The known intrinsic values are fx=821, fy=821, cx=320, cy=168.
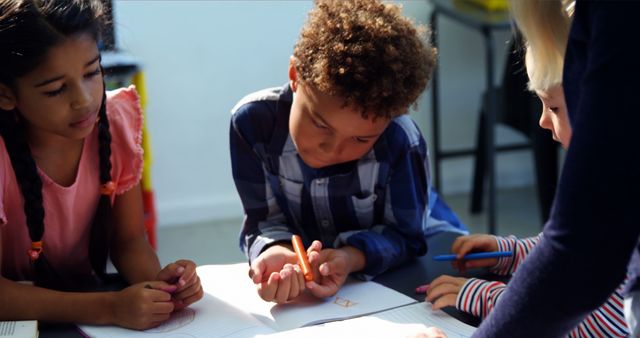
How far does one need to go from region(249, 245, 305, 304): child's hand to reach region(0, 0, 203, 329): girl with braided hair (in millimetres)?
94

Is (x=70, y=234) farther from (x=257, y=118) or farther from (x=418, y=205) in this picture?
(x=418, y=205)

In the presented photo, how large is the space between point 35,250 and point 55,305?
167 millimetres

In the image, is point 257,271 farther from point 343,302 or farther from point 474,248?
point 474,248

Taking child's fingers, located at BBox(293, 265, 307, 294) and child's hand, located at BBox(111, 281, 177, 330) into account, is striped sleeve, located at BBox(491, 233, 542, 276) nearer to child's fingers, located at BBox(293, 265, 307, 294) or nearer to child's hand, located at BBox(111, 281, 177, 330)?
child's fingers, located at BBox(293, 265, 307, 294)

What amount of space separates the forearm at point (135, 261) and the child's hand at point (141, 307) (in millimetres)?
137

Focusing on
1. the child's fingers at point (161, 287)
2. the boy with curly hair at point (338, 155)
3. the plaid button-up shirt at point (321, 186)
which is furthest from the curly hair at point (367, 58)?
the child's fingers at point (161, 287)

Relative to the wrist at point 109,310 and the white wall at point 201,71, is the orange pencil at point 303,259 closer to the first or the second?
the wrist at point 109,310

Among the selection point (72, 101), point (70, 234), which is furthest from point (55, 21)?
point (70, 234)

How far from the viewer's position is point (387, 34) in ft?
3.79

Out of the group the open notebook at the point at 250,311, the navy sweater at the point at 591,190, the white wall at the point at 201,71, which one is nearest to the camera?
the navy sweater at the point at 591,190

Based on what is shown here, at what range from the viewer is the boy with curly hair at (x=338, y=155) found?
1148mm

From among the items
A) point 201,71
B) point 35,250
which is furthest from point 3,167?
point 201,71

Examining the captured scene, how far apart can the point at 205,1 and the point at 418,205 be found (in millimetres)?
2062

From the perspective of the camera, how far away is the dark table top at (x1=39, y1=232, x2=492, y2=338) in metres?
1.05
